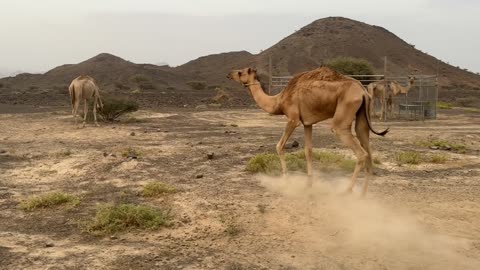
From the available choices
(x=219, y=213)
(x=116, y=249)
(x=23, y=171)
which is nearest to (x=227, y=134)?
(x=23, y=171)

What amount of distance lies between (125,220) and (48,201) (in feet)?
5.87

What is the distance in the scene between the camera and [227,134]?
16.9m

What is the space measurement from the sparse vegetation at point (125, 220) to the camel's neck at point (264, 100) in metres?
3.20

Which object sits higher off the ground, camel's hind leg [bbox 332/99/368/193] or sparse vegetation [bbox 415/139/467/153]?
camel's hind leg [bbox 332/99/368/193]

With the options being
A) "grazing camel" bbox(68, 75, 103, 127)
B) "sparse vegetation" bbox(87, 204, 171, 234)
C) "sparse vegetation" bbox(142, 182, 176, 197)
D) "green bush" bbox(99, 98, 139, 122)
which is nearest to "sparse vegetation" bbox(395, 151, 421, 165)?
"sparse vegetation" bbox(142, 182, 176, 197)

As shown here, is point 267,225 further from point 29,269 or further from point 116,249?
point 29,269

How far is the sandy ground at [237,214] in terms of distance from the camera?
560 cm

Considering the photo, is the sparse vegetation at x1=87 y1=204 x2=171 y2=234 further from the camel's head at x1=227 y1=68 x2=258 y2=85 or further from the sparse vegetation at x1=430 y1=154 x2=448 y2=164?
the sparse vegetation at x1=430 y1=154 x2=448 y2=164

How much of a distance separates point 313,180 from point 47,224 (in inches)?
182

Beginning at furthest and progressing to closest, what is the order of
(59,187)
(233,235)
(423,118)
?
(423,118), (59,187), (233,235)

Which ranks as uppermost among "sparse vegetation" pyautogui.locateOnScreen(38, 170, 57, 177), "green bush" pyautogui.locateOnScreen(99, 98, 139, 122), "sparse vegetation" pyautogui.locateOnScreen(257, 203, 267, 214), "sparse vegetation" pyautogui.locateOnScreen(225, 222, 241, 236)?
"green bush" pyautogui.locateOnScreen(99, 98, 139, 122)

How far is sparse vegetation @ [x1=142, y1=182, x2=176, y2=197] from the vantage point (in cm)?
823

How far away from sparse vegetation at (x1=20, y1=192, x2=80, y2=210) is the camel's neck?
3686 mm

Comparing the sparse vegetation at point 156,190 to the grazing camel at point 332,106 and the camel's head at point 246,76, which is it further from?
the camel's head at point 246,76
